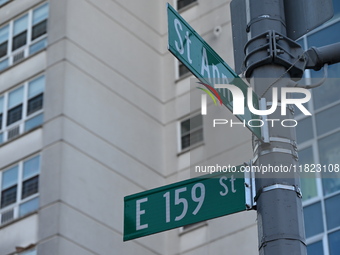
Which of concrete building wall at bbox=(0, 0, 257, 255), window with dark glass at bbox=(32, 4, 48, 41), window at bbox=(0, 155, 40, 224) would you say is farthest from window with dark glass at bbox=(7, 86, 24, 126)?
window with dark glass at bbox=(32, 4, 48, 41)

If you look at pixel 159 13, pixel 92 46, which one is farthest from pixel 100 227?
pixel 159 13

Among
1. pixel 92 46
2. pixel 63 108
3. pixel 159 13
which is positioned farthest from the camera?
pixel 159 13

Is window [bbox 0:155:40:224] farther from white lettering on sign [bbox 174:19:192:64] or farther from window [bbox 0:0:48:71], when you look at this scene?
white lettering on sign [bbox 174:19:192:64]

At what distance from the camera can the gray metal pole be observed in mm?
5551

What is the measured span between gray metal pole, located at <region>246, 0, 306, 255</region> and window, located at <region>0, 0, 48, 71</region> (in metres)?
18.3

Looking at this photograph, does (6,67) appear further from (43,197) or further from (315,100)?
(315,100)

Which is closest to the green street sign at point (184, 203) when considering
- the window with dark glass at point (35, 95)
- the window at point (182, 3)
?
the window with dark glass at point (35, 95)

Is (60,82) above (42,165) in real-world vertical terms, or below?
above

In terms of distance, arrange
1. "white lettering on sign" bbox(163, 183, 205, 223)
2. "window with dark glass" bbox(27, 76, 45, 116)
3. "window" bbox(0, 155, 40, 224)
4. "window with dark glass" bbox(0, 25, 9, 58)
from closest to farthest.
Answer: "white lettering on sign" bbox(163, 183, 205, 223)
"window" bbox(0, 155, 40, 224)
"window with dark glass" bbox(27, 76, 45, 116)
"window with dark glass" bbox(0, 25, 9, 58)

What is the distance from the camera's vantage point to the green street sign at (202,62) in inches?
234

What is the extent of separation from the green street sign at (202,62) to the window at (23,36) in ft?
60.1

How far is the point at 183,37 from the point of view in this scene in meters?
6.10

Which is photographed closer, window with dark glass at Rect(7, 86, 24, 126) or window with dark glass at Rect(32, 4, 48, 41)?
window with dark glass at Rect(7, 86, 24, 126)

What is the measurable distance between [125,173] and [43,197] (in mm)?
2993
